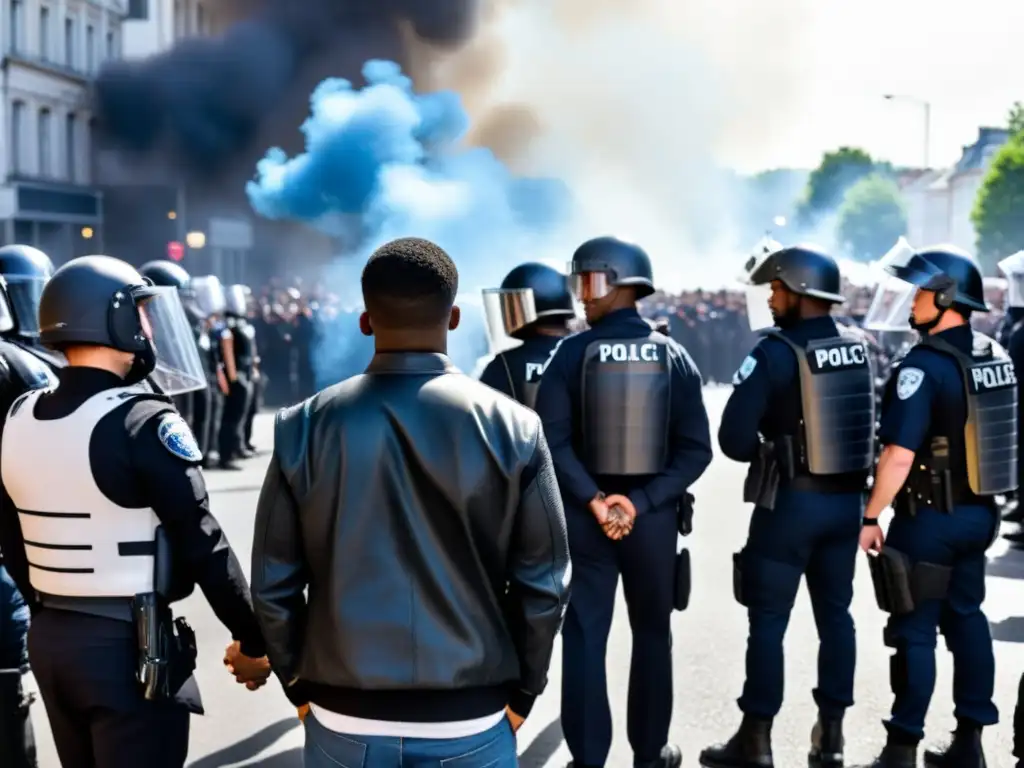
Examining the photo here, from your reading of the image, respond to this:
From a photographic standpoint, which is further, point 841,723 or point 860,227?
point 860,227

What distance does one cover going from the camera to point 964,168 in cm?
9350

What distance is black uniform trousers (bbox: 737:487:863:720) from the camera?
14.9ft

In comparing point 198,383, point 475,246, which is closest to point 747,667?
point 198,383

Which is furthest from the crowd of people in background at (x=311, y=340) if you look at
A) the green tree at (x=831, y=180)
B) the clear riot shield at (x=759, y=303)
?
the green tree at (x=831, y=180)

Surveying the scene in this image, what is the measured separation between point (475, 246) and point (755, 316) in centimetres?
1939

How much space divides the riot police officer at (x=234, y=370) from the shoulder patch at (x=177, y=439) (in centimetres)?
979

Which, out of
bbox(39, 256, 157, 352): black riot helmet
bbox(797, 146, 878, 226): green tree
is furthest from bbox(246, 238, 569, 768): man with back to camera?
bbox(797, 146, 878, 226): green tree

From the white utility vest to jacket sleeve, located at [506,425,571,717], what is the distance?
3.23ft

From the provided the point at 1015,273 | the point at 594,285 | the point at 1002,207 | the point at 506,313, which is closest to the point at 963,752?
the point at 594,285

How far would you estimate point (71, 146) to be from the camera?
124 feet

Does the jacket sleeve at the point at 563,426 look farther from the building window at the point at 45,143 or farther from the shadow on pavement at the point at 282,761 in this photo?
the building window at the point at 45,143

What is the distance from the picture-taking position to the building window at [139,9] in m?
39.4

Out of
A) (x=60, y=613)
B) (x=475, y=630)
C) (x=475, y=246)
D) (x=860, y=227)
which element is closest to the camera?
(x=475, y=630)

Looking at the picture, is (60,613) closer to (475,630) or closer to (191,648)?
(191,648)
